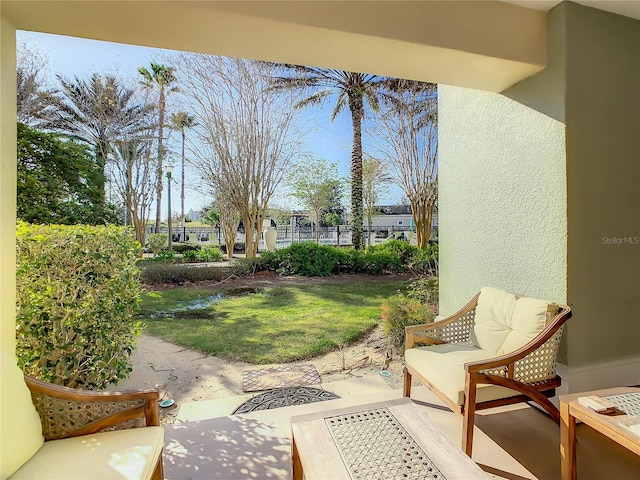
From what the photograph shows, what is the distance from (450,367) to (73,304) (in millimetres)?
2497

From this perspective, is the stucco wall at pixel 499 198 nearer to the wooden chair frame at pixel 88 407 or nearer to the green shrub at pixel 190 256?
the wooden chair frame at pixel 88 407

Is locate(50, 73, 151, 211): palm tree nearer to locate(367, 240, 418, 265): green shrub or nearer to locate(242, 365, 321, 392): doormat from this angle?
locate(242, 365, 321, 392): doormat

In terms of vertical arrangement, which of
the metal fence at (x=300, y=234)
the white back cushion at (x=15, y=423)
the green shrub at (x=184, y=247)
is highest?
the metal fence at (x=300, y=234)

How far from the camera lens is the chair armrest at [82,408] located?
141 centimetres

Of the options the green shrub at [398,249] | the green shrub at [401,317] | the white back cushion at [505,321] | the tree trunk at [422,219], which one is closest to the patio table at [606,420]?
the white back cushion at [505,321]

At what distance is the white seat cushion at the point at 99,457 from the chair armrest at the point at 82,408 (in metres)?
0.05

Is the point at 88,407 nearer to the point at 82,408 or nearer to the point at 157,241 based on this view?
the point at 82,408

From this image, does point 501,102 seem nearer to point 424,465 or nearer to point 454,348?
point 454,348

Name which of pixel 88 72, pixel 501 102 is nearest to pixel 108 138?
pixel 88 72

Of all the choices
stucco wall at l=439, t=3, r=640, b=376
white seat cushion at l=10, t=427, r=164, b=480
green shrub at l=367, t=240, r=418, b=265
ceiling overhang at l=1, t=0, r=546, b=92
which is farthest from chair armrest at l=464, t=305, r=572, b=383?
green shrub at l=367, t=240, r=418, b=265

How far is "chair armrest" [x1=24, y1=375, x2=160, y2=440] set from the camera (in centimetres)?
141

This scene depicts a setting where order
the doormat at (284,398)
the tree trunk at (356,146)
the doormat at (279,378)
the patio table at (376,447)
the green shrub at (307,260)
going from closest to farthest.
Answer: the patio table at (376,447)
the doormat at (284,398)
the doormat at (279,378)
the green shrub at (307,260)
the tree trunk at (356,146)

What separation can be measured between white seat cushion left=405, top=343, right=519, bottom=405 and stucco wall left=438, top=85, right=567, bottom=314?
2.84 ft

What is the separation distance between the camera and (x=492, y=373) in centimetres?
186
